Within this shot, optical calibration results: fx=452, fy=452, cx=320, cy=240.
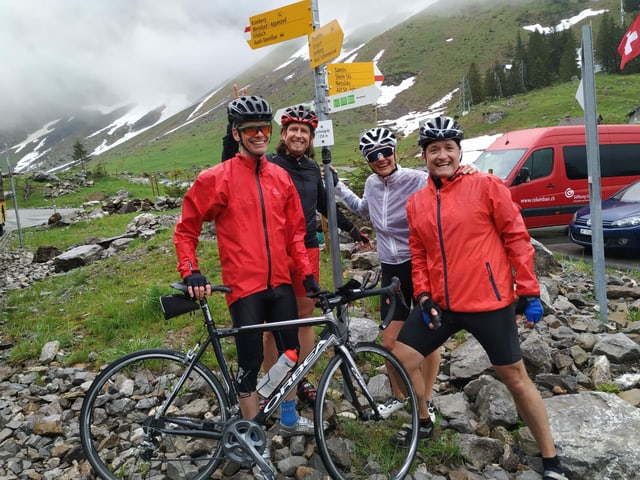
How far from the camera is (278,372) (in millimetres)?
3201

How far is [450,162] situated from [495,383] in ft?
6.78

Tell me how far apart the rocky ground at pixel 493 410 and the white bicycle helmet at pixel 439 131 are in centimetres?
221

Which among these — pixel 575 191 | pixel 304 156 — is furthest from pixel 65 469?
pixel 575 191

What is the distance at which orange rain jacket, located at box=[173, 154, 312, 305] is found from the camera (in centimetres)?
321

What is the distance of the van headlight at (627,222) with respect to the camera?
28.9 feet

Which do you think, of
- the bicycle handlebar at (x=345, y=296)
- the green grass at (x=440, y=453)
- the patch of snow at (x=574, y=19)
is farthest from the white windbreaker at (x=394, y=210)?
the patch of snow at (x=574, y=19)

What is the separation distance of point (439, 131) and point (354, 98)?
113 cm

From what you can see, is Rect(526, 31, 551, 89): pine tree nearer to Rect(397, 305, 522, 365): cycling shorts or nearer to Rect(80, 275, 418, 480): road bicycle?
Rect(397, 305, 522, 365): cycling shorts

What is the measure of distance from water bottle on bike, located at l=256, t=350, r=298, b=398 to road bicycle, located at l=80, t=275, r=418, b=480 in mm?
47

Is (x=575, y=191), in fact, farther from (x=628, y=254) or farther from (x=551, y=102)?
(x=551, y=102)

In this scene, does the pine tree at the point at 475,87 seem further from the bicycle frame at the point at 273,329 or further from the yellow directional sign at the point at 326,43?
the bicycle frame at the point at 273,329

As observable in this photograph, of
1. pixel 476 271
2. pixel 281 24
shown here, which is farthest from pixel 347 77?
pixel 476 271

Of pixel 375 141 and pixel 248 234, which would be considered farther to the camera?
pixel 375 141

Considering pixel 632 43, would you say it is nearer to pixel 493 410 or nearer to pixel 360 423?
pixel 493 410
